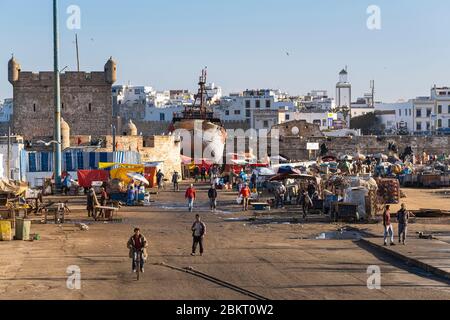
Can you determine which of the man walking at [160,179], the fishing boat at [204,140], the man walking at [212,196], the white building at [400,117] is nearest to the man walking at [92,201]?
the man walking at [212,196]

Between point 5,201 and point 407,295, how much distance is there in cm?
1810

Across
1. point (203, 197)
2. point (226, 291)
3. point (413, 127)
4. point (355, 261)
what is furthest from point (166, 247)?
point (413, 127)

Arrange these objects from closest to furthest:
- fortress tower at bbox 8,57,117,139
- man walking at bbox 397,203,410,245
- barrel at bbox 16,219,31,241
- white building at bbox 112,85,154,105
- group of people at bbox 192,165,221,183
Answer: man walking at bbox 397,203,410,245, barrel at bbox 16,219,31,241, group of people at bbox 192,165,221,183, fortress tower at bbox 8,57,117,139, white building at bbox 112,85,154,105

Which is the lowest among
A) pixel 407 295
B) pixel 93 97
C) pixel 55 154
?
pixel 407 295

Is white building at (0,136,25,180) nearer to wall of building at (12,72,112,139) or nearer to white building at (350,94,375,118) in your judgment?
wall of building at (12,72,112,139)

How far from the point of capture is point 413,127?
120m

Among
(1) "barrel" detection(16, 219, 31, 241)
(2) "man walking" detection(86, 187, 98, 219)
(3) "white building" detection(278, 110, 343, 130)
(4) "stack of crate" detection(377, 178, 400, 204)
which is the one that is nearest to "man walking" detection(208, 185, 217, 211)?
A: (2) "man walking" detection(86, 187, 98, 219)

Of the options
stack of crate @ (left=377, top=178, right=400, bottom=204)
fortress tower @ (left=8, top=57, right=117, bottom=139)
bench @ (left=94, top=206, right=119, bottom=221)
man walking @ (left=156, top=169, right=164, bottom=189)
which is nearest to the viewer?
bench @ (left=94, top=206, right=119, bottom=221)

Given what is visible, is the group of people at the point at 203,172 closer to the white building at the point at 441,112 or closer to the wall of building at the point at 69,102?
the wall of building at the point at 69,102
